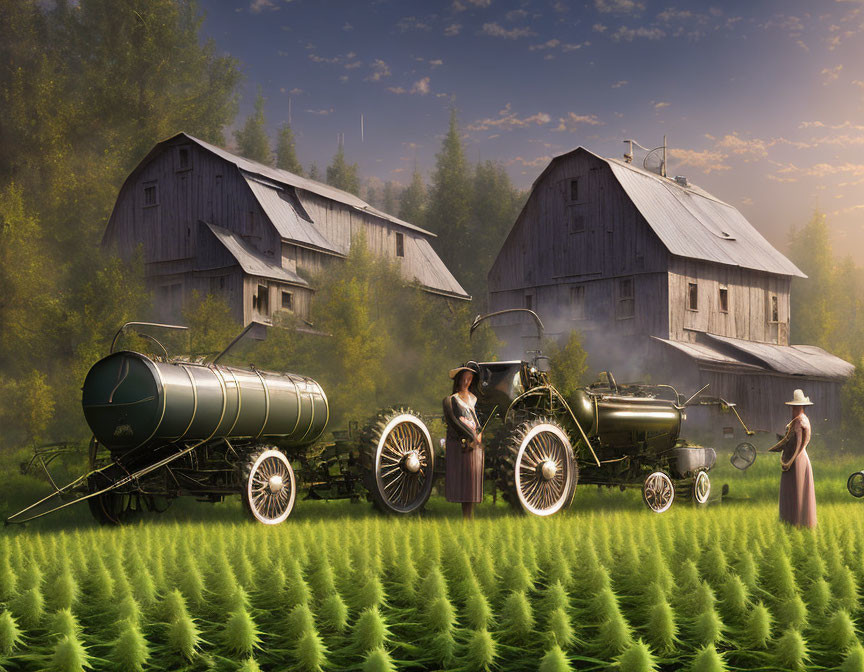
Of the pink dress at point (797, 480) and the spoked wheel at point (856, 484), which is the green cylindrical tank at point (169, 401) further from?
the spoked wheel at point (856, 484)

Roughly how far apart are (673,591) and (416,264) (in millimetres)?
32453

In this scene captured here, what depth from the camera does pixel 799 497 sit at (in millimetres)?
11109

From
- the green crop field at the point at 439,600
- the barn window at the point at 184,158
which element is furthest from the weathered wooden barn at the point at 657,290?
the green crop field at the point at 439,600

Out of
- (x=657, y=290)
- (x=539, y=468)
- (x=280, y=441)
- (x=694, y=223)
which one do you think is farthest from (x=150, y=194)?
(x=539, y=468)

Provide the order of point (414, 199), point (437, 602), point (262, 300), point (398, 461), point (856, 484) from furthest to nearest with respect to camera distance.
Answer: point (414, 199), point (262, 300), point (856, 484), point (398, 461), point (437, 602)

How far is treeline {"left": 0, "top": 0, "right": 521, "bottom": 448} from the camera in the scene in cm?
2464

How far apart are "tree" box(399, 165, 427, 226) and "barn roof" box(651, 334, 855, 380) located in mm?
34311

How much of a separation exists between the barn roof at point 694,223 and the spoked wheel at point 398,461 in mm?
21110

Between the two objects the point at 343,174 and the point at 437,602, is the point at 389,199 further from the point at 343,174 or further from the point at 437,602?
the point at 437,602

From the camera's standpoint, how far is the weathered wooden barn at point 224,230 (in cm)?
3122

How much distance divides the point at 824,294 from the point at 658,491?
152ft

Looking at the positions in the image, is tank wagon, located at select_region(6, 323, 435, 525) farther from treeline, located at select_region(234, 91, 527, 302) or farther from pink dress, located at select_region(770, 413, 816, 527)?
treeline, located at select_region(234, 91, 527, 302)

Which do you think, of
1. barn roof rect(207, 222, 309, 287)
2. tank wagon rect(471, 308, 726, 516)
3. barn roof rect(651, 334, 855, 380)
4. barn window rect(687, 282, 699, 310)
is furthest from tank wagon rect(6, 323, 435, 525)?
barn window rect(687, 282, 699, 310)

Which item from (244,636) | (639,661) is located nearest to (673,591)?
(639,661)
